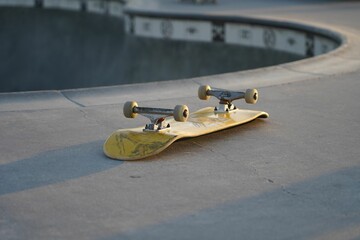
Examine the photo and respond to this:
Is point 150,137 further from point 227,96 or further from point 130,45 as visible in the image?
point 130,45

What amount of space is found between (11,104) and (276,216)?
156 inches

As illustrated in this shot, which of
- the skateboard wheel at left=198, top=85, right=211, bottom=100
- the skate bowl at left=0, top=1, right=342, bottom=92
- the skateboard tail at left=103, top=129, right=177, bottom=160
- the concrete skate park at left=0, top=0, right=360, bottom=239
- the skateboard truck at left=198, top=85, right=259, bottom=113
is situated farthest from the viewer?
the skate bowl at left=0, top=1, right=342, bottom=92

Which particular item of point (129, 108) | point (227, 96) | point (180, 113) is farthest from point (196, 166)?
point (227, 96)

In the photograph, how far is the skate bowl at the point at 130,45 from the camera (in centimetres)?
1702

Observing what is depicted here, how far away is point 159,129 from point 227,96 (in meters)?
0.90

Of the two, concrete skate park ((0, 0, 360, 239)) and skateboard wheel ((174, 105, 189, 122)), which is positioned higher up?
skateboard wheel ((174, 105, 189, 122))

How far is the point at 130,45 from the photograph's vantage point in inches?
790

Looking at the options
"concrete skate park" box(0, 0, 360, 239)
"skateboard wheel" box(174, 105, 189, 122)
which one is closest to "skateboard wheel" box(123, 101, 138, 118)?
"concrete skate park" box(0, 0, 360, 239)

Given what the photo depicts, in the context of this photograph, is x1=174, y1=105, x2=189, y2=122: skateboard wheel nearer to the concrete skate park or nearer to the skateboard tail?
the skateboard tail

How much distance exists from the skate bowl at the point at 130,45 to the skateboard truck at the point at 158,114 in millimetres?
8211

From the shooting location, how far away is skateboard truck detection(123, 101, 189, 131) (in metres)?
6.39

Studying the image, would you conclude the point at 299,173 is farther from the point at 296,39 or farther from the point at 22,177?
the point at 296,39

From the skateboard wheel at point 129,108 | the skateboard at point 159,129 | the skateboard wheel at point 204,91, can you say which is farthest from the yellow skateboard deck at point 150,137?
the skateboard wheel at point 204,91

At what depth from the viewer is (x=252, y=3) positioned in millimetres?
22641
